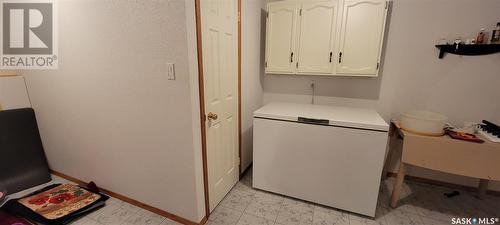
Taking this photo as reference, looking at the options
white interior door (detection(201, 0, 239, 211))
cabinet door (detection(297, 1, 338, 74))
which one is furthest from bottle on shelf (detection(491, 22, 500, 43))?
white interior door (detection(201, 0, 239, 211))

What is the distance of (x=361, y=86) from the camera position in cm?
231

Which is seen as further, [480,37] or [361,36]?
[361,36]

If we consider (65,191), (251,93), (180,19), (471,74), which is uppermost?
(180,19)

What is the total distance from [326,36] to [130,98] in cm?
180

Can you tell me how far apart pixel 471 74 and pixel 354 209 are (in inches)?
64.9

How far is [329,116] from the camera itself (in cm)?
181

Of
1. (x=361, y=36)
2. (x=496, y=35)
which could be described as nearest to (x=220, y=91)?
(x=361, y=36)

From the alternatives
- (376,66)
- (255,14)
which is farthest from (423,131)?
(255,14)

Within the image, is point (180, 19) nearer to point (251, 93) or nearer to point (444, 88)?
point (251, 93)

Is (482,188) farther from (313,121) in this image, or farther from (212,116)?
(212,116)

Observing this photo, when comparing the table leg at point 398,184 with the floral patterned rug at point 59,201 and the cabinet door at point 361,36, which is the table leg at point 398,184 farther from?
the floral patterned rug at point 59,201

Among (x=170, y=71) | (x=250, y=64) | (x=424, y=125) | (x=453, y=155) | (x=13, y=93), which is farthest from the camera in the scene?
(x=250, y=64)

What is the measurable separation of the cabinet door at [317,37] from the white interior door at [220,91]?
0.69 metres

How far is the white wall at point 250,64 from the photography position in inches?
83.0
